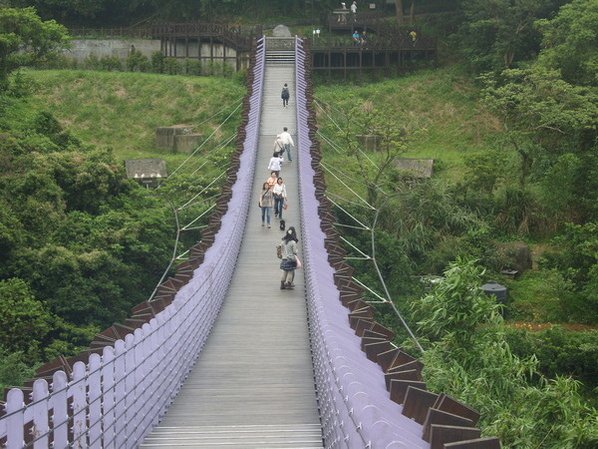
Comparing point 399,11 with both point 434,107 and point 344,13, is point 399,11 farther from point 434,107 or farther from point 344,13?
point 434,107

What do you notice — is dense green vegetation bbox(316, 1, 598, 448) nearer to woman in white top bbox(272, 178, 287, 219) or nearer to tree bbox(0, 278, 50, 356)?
woman in white top bbox(272, 178, 287, 219)

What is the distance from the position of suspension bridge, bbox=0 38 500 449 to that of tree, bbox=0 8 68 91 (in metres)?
9.90

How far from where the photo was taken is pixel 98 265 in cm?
2677

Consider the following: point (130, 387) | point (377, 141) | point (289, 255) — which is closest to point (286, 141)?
point (289, 255)

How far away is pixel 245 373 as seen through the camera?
14.6 m

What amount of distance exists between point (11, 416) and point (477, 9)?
37.8 m

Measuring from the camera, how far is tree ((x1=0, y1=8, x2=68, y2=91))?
102 feet

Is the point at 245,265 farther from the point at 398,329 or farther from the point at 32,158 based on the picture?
the point at 32,158

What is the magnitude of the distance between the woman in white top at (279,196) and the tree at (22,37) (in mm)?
10221

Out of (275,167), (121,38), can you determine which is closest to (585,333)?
(275,167)

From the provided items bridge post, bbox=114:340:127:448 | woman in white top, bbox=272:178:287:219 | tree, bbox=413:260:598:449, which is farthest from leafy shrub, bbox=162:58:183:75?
bridge post, bbox=114:340:127:448

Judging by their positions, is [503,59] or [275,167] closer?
[275,167]

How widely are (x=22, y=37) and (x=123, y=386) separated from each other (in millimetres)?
23228

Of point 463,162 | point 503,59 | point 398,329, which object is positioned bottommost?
point 398,329
